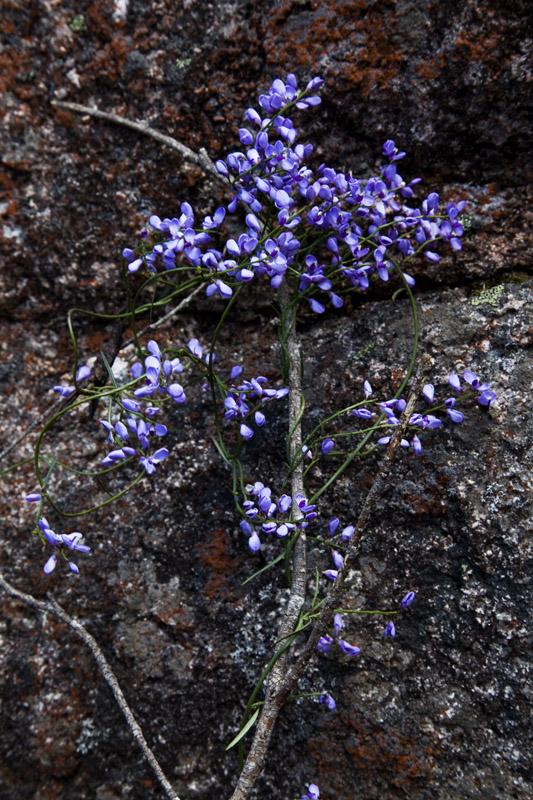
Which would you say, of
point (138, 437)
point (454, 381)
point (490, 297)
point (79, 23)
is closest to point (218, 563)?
point (138, 437)

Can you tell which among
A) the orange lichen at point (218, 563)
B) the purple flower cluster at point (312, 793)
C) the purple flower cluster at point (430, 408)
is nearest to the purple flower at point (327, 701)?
the purple flower cluster at point (312, 793)

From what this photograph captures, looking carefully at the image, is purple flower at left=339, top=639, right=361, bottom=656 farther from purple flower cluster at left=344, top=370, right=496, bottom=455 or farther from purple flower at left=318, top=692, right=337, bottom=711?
purple flower cluster at left=344, top=370, right=496, bottom=455

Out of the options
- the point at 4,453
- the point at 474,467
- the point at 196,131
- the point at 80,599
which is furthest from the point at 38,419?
the point at 474,467

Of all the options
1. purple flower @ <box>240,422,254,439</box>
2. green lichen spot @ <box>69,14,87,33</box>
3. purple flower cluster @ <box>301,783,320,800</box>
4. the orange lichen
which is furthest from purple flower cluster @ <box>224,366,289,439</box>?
green lichen spot @ <box>69,14,87,33</box>

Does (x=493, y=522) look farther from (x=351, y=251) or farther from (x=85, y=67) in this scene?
(x=85, y=67)

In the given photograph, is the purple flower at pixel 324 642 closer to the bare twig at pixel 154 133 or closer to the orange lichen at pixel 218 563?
the orange lichen at pixel 218 563

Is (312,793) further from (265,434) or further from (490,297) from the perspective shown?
(490,297)
